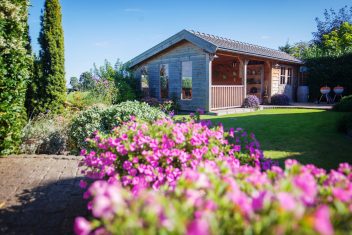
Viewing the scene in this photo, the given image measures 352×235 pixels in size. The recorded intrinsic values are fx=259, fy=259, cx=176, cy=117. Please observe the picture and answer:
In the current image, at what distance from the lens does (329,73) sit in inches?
653

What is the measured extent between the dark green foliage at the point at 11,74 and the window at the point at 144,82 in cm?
1023

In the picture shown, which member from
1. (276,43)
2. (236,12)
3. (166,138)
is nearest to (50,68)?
(166,138)

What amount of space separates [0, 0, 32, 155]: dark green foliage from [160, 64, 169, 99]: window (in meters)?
9.30

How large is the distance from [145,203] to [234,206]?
1.26 ft

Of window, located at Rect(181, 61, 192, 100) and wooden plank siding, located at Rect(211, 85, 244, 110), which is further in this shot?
window, located at Rect(181, 61, 192, 100)

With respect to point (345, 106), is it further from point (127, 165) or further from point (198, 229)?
point (198, 229)

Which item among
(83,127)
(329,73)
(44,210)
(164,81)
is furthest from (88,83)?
(329,73)

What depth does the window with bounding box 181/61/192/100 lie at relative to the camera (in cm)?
1310

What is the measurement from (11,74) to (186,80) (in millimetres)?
9167

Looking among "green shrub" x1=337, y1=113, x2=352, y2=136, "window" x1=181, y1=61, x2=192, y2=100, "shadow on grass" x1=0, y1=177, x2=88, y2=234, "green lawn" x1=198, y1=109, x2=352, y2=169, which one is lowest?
"shadow on grass" x1=0, y1=177, x2=88, y2=234

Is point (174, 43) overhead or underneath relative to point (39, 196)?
overhead

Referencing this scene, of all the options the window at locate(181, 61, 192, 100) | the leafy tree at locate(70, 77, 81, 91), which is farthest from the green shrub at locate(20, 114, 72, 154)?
the leafy tree at locate(70, 77, 81, 91)

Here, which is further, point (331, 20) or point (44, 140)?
point (331, 20)

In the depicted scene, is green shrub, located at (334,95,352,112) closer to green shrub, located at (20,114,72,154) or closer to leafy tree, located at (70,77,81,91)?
green shrub, located at (20,114,72,154)
